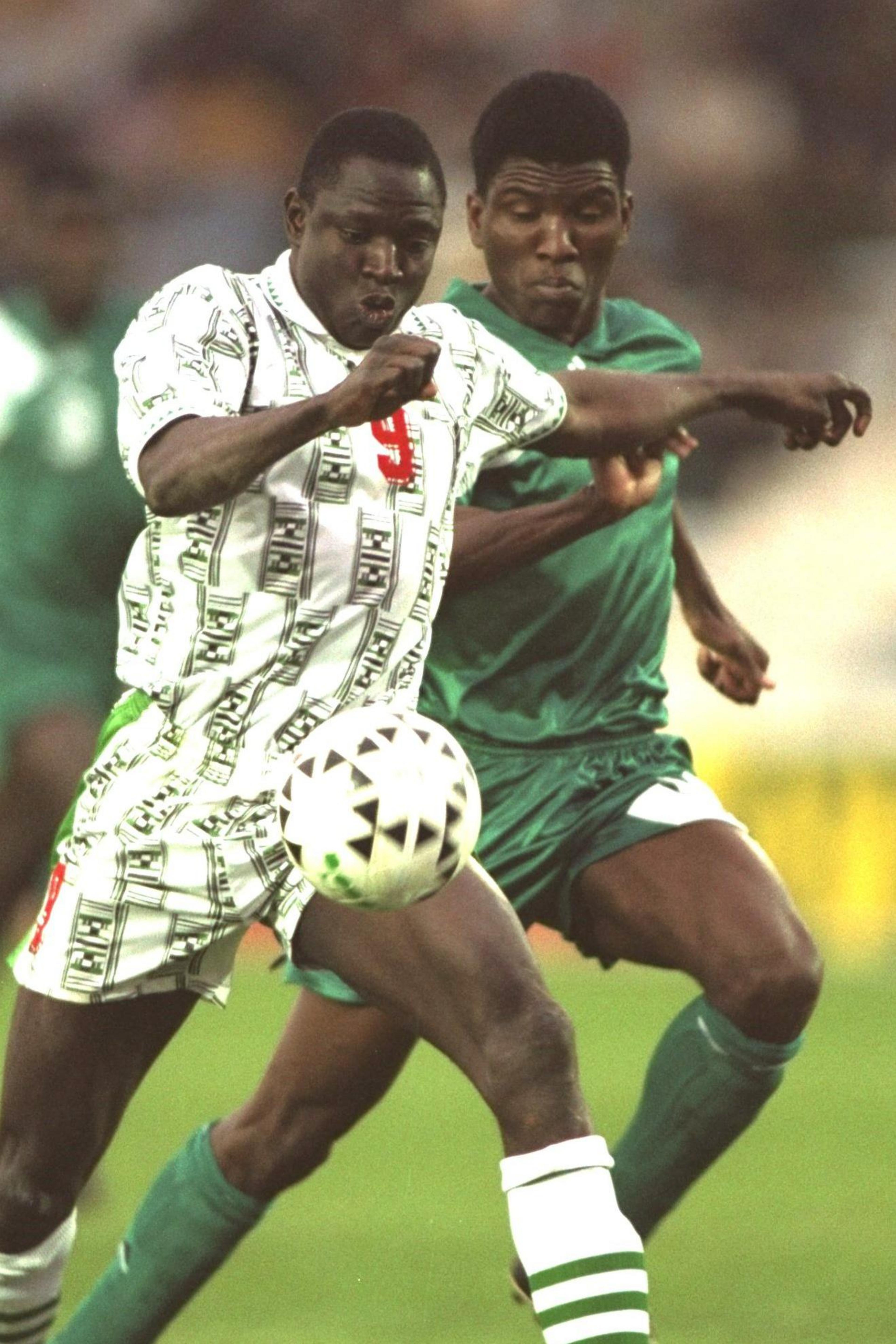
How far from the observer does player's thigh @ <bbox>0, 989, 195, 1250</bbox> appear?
13.2ft

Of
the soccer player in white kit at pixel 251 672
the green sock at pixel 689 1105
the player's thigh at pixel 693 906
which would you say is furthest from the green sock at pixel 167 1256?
the player's thigh at pixel 693 906

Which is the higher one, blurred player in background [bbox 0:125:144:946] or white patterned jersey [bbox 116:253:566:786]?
white patterned jersey [bbox 116:253:566:786]

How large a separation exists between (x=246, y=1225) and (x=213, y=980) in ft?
2.78

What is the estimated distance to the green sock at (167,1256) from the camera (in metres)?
4.71

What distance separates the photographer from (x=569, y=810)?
506cm

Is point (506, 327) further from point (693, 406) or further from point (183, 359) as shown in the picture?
point (183, 359)

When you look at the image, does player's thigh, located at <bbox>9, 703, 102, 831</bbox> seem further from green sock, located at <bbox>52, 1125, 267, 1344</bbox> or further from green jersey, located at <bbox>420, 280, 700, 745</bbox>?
green sock, located at <bbox>52, 1125, 267, 1344</bbox>

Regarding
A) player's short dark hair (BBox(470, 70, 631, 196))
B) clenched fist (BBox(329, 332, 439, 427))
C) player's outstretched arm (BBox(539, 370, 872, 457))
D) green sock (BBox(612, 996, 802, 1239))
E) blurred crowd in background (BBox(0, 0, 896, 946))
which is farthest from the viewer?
blurred crowd in background (BBox(0, 0, 896, 946))

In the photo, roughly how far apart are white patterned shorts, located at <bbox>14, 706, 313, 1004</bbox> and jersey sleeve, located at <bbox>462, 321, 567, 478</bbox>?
746mm

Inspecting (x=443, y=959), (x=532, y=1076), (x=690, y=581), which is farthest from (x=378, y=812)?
(x=690, y=581)

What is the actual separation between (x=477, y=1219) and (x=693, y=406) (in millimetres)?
2792

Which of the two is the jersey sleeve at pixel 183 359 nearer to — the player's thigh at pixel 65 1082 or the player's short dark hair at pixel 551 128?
the player's thigh at pixel 65 1082

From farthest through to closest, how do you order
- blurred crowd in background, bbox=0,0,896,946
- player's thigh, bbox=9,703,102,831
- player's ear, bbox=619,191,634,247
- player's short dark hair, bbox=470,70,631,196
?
blurred crowd in background, bbox=0,0,896,946 < player's thigh, bbox=9,703,102,831 < player's ear, bbox=619,191,634,247 < player's short dark hair, bbox=470,70,631,196

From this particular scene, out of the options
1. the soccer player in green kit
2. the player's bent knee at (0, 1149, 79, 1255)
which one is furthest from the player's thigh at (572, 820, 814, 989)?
the player's bent knee at (0, 1149, 79, 1255)
